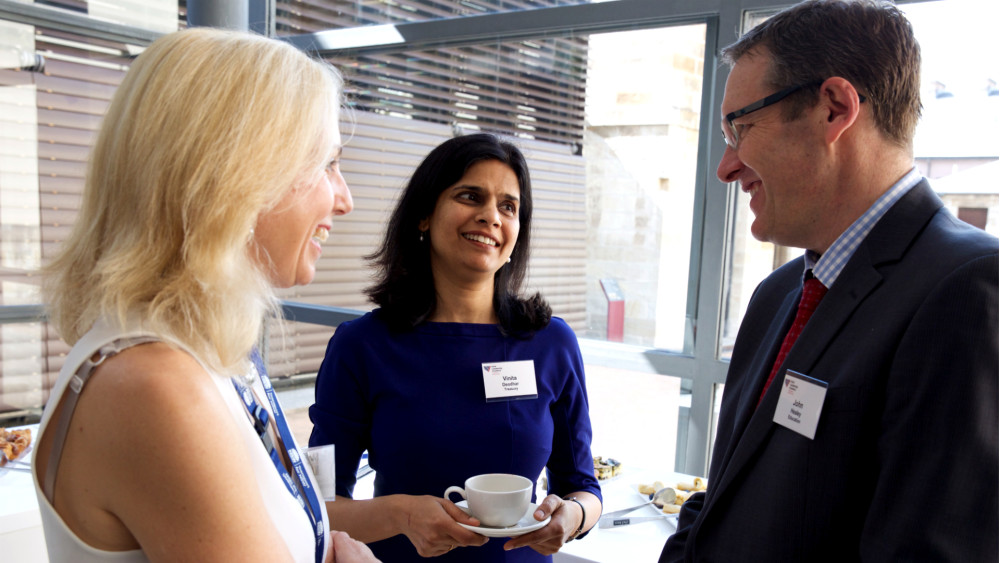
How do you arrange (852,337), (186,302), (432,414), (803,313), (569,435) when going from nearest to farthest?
1. (186,302)
2. (852,337)
3. (803,313)
4. (432,414)
5. (569,435)

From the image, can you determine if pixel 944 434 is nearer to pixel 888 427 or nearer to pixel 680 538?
pixel 888 427

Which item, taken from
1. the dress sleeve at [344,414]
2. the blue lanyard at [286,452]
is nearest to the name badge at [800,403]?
the blue lanyard at [286,452]

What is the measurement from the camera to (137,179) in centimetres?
91

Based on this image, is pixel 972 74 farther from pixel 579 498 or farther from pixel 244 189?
pixel 244 189

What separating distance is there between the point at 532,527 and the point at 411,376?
0.51 meters

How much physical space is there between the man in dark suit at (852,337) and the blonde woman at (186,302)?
2.45ft

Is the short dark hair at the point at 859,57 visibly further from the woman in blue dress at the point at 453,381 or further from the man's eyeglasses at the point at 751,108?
the woman in blue dress at the point at 453,381

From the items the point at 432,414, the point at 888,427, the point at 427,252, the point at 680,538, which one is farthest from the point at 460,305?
the point at 888,427

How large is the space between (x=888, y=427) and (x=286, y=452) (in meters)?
0.89

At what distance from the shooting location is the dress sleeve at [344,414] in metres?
1.80

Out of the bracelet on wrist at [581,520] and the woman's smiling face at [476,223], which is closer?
the bracelet on wrist at [581,520]

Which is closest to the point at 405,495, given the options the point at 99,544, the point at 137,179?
the point at 99,544

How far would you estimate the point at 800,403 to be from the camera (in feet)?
3.71

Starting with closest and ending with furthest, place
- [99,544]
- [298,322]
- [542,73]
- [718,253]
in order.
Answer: [99,544] → [718,253] → [542,73] → [298,322]
